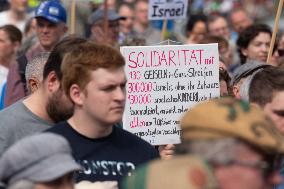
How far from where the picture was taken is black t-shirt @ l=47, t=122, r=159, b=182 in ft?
16.6

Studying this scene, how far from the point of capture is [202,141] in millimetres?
3135

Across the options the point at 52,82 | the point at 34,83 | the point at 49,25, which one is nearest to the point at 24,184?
the point at 52,82

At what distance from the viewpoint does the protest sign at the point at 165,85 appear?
288 inches

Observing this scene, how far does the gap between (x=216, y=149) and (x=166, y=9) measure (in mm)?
8749

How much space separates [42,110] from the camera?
19.6 feet

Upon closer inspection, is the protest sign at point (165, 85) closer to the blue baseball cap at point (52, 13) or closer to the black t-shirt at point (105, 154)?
the black t-shirt at point (105, 154)

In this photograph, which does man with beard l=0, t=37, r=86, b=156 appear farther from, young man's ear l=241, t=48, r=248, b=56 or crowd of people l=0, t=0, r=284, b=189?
young man's ear l=241, t=48, r=248, b=56

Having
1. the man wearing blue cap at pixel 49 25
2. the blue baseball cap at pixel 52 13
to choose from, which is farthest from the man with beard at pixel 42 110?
the blue baseball cap at pixel 52 13

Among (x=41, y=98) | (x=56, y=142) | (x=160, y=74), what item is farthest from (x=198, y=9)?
(x=56, y=142)

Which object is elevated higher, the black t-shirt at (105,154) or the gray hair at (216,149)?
the gray hair at (216,149)

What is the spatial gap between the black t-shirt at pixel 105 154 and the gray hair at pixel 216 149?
1.95 metres

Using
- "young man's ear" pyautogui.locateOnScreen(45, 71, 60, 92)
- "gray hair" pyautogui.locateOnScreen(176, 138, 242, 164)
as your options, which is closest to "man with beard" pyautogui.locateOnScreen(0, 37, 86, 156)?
"young man's ear" pyautogui.locateOnScreen(45, 71, 60, 92)

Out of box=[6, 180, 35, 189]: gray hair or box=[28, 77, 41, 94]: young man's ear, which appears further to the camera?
box=[28, 77, 41, 94]: young man's ear

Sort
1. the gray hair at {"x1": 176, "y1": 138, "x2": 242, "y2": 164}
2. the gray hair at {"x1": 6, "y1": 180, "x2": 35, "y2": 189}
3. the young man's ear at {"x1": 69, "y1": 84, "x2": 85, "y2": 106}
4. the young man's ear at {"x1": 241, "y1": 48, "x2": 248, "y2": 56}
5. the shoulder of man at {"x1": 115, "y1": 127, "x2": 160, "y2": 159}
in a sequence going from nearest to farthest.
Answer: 1. the gray hair at {"x1": 176, "y1": 138, "x2": 242, "y2": 164}
2. the gray hair at {"x1": 6, "y1": 180, "x2": 35, "y2": 189}
3. the young man's ear at {"x1": 69, "y1": 84, "x2": 85, "y2": 106}
4. the shoulder of man at {"x1": 115, "y1": 127, "x2": 160, "y2": 159}
5. the young man's ear at {"x1": 241, "y1": 48, "x2": 248, "y2": 56}
